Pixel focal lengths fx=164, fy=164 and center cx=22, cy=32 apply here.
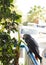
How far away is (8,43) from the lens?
1511 mm

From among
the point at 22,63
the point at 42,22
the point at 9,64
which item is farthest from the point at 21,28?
the point at 9,64

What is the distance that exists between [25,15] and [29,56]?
0.58 m

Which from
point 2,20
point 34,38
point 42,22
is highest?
point 2,20

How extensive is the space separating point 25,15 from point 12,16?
32.1 inches

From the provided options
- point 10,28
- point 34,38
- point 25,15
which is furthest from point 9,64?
point 25,15

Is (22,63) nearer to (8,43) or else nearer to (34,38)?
(34,38)

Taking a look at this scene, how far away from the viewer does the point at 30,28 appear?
92.6 inches

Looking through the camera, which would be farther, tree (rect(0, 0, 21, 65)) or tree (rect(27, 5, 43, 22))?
tree (rect(27, 5, 43, 22))

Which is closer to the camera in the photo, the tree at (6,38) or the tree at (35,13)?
the tree at (6,38)

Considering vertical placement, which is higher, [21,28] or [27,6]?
[27,6]

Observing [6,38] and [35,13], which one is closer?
[6,38]

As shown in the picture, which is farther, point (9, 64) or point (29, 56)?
point (29, 56)

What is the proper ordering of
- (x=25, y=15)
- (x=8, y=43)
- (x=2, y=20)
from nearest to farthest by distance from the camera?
(x=8, y=43), (x=2, y=20), (x=25, y=15)

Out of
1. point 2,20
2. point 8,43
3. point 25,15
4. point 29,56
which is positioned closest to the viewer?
point 8,43
